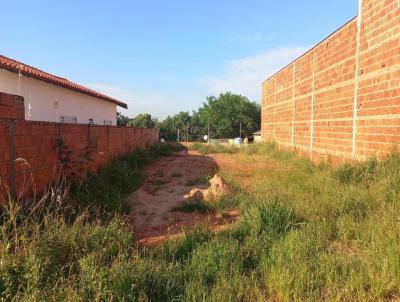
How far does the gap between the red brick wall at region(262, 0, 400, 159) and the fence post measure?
229 inches

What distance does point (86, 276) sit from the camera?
121 inches


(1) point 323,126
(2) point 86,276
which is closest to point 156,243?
(2) point 86,276

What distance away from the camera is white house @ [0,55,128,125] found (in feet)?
34.6

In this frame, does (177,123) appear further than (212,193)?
Yes

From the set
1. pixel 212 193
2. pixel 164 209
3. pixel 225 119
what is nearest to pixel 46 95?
pixel 164 209

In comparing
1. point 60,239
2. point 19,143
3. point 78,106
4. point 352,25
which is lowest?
point 60,239

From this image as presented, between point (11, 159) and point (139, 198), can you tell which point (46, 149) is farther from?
point (139, 198)

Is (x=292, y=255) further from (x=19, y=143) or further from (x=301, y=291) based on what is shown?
(x=19, y=143)

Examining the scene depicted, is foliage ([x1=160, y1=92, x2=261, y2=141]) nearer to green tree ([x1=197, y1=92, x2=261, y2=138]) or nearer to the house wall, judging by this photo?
green tree ([x1=197, y1=92, x2=261, y2=138])

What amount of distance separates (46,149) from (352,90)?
6.52 m

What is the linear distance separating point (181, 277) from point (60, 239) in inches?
49.9

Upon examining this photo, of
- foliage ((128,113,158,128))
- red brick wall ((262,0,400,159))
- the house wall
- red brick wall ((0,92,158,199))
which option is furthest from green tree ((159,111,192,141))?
red brick wall ((0,92,158,199))

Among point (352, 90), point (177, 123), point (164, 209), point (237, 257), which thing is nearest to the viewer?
point (237, 257)

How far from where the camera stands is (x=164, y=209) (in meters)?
6.84
